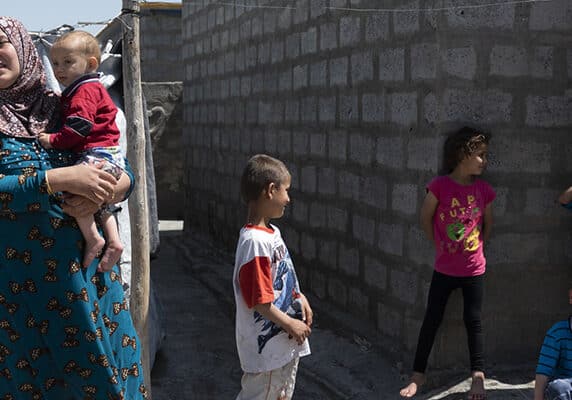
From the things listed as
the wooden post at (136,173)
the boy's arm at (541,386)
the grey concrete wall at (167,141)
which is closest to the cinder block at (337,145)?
the wooden post at (136,173)

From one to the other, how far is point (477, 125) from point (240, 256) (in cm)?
177

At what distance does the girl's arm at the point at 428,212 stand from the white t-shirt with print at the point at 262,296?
1243 millimetres

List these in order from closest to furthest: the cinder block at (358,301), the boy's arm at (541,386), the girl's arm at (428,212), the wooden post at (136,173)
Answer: the boy's arm at (541,386)
the wooden post at (136,173)
the girl's arm at (428,212)
the cinder block at (358,301)

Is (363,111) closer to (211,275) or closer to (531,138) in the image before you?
(531,138)

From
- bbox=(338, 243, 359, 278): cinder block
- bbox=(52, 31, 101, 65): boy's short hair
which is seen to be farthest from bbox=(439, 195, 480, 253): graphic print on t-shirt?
bbox=(52, 31, 101, 65): boy's short hair

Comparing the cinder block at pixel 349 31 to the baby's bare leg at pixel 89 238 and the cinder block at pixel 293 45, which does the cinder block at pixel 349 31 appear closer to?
the cinder block at pixel 293 45

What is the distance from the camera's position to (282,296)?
11.1 feet

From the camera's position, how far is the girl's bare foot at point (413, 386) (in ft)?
14.4

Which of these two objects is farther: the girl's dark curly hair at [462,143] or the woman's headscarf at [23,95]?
the girl's dark curly hair at [462,143]

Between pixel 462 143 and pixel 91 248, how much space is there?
221cm

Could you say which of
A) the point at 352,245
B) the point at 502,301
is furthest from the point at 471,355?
the point at 352,245

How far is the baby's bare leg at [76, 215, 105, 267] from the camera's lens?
276 centimetres

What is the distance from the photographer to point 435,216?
4.47 m

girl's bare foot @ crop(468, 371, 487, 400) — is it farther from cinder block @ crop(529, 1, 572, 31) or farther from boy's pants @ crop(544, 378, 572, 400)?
cinder block @ crop(529, 1, 572, 31)
